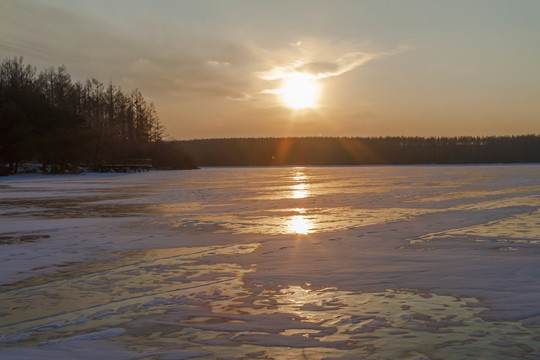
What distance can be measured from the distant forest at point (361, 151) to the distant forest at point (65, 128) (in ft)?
145

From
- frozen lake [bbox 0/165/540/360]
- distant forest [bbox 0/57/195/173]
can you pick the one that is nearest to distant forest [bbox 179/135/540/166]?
distant forest [bbox 0/57/195/173]

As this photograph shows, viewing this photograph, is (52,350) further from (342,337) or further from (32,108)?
(32,108)

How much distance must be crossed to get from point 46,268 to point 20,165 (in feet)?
146

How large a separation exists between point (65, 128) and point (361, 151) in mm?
106245

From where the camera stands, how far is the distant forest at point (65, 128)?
4003 centimetres

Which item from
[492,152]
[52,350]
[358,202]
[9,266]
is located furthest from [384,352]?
[492,152]

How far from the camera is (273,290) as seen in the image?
191 inches

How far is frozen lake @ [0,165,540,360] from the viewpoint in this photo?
11.0 ft

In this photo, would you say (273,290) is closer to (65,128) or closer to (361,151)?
(65,128)

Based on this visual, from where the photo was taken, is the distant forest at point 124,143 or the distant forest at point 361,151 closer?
the distant forest at point 124,143

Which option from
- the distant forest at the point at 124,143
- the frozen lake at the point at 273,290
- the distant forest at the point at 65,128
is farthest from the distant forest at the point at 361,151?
the frozen lake at the point at 273,290

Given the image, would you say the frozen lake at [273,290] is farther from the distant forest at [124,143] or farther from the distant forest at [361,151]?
the distant forest at [361,151]

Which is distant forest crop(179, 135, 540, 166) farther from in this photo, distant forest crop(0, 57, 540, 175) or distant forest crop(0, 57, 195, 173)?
distant forest crop(0, 57, 195, 173)

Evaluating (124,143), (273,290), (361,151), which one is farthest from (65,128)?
(361,151)
